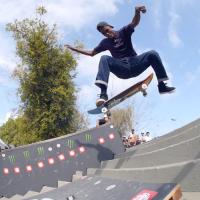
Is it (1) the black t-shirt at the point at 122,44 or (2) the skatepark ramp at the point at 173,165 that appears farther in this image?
(1) the black t-shirt at the point at 122,44

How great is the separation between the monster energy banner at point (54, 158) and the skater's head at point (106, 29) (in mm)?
2919

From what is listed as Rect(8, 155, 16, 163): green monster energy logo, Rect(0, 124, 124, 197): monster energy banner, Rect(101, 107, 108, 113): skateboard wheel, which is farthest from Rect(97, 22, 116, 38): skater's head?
Rect(8, 155, 16, 163): green monster energy logo

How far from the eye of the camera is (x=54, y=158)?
10.1 m

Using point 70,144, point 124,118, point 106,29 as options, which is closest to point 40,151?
point 70,144

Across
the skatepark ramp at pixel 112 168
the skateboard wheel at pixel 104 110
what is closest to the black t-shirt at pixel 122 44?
the skateboard wheel at pixel 104 110

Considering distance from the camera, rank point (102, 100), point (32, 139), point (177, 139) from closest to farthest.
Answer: point (177, 139) → point (102, 100) → point (32, 139)

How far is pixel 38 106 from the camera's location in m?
19.8

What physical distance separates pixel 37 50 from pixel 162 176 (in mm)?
15902

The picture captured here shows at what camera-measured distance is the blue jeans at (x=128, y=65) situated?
7.30 meters

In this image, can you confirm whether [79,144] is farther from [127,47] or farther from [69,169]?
[127,47]

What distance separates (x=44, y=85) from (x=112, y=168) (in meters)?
12.9

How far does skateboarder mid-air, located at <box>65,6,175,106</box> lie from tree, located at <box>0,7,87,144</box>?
12.1 m

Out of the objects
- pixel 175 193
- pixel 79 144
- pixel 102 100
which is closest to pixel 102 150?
pixel 79 144

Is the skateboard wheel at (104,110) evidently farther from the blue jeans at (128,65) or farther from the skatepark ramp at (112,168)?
the skatepark ramp at (112,168)
